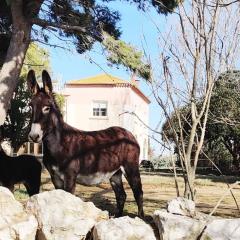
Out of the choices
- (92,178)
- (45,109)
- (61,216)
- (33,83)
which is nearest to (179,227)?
(61,216)

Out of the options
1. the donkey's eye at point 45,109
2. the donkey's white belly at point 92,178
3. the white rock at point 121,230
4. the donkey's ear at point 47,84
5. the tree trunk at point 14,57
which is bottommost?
the white rock at point 121,230

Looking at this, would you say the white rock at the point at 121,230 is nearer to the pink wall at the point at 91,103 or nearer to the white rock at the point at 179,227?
the white rock at the point at 179,227

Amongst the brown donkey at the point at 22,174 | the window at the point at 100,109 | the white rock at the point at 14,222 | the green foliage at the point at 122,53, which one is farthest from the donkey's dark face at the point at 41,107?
the window at the point at 100,109

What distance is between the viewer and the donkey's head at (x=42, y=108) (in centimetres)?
562

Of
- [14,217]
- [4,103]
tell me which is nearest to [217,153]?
[4,103]

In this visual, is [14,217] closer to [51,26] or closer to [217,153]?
[51,26]

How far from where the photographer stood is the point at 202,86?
6109 mm

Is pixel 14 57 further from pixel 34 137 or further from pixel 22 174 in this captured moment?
pixel 34 137

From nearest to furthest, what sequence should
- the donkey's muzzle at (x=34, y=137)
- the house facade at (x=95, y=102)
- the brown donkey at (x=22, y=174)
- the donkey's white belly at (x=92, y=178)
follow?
the donkey's muzzle at (x=34, y=137), the donkey's white belly at (x=92, y=178), the brown donkey at (x=22, y=174), the house facade at (x=95, y=102)

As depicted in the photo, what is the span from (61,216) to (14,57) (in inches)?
271

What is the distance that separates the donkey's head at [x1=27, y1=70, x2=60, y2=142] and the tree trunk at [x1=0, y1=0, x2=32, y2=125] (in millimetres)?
5239

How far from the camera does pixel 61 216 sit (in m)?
4.74

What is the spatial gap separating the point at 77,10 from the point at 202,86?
6.68 metres

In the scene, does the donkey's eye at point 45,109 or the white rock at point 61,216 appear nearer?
the white rock at point 61,216
